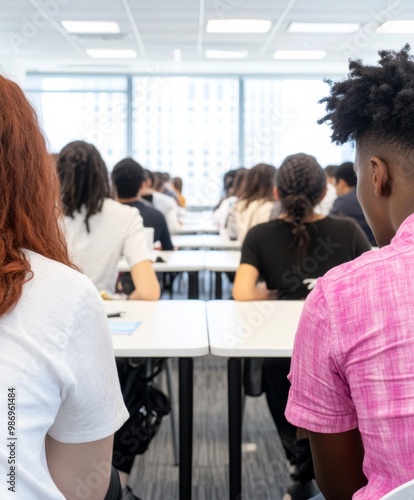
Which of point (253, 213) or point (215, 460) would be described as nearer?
point (215, 460)

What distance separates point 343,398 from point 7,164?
580mm

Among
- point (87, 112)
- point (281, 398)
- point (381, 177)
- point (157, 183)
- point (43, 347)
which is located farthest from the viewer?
point (87, 112)

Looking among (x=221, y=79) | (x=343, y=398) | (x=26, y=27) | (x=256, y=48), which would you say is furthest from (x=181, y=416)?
(x=221, y=79)

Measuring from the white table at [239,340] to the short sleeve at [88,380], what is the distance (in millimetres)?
808

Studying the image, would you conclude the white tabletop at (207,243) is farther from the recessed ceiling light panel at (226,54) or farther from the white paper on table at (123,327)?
the recessed ceiling light panel at (226,54)

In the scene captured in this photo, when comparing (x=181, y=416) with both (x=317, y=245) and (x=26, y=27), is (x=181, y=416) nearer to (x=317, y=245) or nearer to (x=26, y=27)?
(x=317, y=245)

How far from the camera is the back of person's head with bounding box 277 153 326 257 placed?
2.49 m

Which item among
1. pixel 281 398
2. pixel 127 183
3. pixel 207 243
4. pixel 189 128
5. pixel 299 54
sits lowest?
pixel 281 398

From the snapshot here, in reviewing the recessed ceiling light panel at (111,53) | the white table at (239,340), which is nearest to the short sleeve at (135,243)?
the white table at (239,340)

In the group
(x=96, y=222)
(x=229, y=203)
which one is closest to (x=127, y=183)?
(x=96, y=222)

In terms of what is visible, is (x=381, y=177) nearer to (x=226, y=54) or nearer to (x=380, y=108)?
(x=380, y=108)

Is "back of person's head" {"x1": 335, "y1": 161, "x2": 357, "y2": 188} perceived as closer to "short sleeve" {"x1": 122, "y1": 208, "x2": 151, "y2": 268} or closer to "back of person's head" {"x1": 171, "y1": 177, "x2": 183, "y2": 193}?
"short sleeve" {"x1": 122, "y1": 208, "x2": 151, "y2": 268}

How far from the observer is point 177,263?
3.84m

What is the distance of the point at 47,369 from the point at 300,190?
1.79 metres
